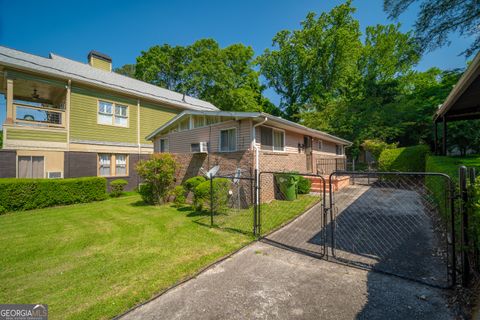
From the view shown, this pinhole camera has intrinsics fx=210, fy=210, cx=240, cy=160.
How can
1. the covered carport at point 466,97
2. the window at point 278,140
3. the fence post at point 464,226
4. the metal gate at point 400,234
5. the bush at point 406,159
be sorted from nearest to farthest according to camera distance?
the fence post at point 464,226
the metal gate at point 400,234
the covered carport at point 466,97
the window at point 278,140
the bush at point 406,159

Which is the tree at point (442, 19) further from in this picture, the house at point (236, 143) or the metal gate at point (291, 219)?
the metal gate at point (291, 219)

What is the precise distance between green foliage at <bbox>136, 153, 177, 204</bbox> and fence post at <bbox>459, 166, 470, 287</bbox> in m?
9.39

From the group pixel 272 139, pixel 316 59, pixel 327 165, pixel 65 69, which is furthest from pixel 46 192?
pixel 316 59

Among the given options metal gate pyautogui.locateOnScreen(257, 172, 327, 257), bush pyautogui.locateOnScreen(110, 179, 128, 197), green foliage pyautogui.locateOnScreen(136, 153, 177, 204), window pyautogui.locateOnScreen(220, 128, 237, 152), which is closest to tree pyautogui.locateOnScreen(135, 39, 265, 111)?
bush pyautogui.locateOnScreen(110, 179, 128, 197)

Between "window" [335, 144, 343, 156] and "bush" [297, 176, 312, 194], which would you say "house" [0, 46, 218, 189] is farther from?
"window" [335, 144, 343, 156]

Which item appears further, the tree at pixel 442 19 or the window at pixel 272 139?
the window at pixel 272 139

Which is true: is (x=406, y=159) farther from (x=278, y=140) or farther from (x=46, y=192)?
(x=46, y=192)

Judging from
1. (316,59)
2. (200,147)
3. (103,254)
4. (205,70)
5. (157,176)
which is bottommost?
(103,254)

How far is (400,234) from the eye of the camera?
5.23m

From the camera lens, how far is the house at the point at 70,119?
10.4 m

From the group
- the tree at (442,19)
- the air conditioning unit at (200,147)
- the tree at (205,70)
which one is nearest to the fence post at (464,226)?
the air conditioning unit at (200,147)

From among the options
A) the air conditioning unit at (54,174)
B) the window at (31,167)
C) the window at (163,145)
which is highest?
the window at (163,145)

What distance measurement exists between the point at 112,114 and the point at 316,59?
81.6 ft

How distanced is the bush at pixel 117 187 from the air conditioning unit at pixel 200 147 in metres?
5.82
